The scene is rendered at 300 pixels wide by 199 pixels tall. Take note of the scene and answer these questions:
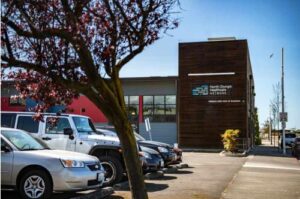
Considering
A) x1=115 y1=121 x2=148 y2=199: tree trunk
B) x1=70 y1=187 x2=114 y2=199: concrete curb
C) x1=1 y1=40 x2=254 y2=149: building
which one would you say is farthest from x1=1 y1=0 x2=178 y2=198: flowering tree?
x1=1 y1=40 x2=254 y2=149: building

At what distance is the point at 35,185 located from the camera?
30.1 ft

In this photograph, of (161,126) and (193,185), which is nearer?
(193,185)

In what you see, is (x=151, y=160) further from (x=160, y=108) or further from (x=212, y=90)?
(x=160, y=108)

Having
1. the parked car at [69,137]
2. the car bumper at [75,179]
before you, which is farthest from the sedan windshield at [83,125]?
the car bumper at [75,179]

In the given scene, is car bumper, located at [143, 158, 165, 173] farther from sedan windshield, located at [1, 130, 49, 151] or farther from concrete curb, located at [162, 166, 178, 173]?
sedan windshield, located at [1, 130, 49, 151]

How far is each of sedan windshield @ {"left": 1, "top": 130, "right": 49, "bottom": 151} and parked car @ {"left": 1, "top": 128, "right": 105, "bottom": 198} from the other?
0.13 meters

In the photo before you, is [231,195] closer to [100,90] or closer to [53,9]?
[100,90]

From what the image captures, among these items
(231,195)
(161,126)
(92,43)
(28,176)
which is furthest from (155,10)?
(161,126)

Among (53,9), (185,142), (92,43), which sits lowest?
(185,142)

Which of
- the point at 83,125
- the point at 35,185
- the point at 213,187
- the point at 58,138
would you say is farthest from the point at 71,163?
the point at 213,187

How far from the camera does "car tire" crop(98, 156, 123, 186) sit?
12375 millimetres

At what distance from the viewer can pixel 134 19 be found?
685cm

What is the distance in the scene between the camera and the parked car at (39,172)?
9.17 metres

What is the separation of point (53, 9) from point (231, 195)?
7.04 meters
